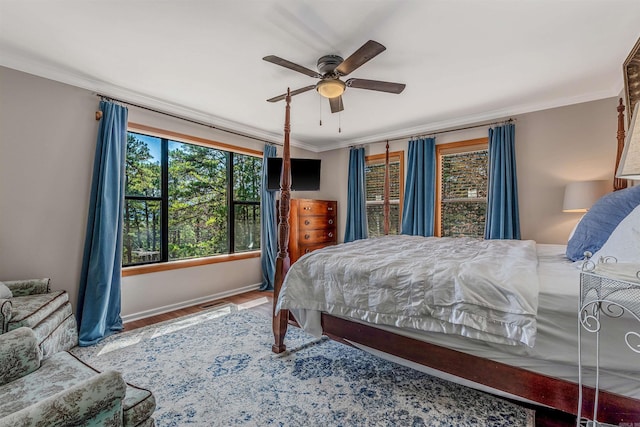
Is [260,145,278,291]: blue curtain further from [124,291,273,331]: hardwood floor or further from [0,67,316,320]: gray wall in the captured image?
[0,67,316,320]: gray wall

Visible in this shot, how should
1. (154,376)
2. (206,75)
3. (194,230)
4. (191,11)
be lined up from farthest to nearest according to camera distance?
1. (194,230)
2. (206,75)
3. (154,376)
4. (191,11)

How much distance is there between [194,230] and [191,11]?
8.94 ft

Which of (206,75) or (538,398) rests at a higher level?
(206,75)

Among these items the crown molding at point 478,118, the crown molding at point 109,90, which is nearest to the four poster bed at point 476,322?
the crown molding at point 478,118

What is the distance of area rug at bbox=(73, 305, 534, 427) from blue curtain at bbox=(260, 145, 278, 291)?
1.68 meters

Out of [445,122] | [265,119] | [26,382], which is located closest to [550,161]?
[445,122]

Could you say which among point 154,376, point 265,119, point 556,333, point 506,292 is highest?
point 265,119

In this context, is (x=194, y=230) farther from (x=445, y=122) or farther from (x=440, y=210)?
(x=445, y=122)

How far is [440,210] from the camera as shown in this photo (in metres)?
4.23

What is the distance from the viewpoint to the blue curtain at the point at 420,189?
4.16 metres

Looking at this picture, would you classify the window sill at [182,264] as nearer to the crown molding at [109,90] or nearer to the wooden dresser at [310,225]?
the wooden dresser at [310,225]

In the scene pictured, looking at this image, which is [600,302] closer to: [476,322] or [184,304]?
[476,322]

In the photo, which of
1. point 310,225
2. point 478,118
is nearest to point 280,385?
point 310,225

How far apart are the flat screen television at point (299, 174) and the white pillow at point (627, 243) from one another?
3.37m
